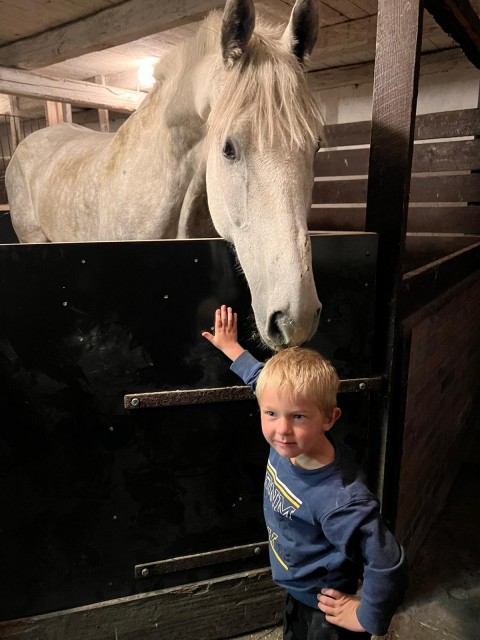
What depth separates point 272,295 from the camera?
0.96m

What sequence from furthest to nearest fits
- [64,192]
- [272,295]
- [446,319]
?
[64,192] → [446,319] → [272,295]

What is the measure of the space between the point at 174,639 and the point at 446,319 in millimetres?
1651

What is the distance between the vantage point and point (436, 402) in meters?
1.92

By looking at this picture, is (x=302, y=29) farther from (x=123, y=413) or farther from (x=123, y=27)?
(x=123, y=27)

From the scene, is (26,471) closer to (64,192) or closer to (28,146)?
(64,192)

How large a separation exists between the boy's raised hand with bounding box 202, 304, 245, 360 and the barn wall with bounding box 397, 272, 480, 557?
61 centimetres

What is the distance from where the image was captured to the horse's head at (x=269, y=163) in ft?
3.12

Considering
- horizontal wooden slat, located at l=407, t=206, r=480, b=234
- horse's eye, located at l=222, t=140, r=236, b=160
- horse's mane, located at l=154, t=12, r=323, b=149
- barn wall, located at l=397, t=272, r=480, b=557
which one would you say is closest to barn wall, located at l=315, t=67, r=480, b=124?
horizontal wooden slat, located at l=407, t=206, r=480, b=234

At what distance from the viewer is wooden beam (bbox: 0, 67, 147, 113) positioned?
9.34 feet

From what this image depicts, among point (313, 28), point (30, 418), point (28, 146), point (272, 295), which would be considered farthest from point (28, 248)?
point (28, 146)

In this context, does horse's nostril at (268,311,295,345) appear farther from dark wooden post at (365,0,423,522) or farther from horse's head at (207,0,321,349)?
dark wooden post at (365,0,423,522)


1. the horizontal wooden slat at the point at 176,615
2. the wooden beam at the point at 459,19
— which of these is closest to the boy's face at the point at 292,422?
the horizontal wooden slat at the point at 176,615

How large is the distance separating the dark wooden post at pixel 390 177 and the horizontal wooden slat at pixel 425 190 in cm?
165

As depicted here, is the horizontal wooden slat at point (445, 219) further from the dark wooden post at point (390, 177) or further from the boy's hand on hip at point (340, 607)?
the boy's hand on hip at point (340, 607)
